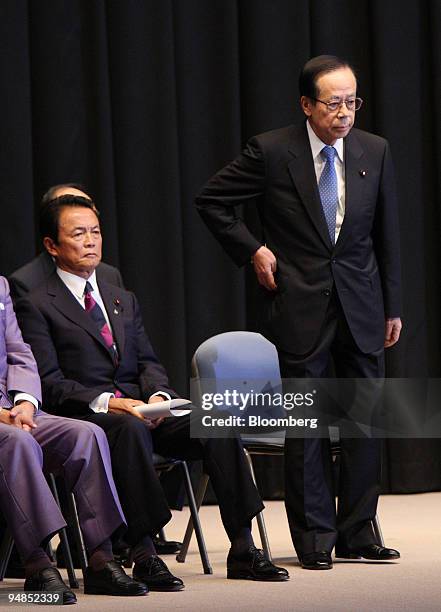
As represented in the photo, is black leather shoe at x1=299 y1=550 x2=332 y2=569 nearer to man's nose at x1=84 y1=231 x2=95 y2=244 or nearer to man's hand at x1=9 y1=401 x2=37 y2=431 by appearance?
man's hand at x1=9 y1=401 x2=37 y2=431

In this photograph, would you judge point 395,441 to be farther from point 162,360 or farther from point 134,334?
point 134,334

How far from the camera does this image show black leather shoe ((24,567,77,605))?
3105 mm

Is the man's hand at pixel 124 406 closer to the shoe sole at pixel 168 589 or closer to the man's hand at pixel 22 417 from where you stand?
the man's hand at pixel 22 417

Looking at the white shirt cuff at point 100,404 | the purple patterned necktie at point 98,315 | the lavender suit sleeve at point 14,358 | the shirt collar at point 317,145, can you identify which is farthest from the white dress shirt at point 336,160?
the lavender suit sleeve at point 14,358

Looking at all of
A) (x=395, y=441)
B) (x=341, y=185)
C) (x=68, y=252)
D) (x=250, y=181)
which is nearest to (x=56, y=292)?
(x=68, y=252)

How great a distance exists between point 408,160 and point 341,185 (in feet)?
7.28

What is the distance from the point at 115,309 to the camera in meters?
3.95

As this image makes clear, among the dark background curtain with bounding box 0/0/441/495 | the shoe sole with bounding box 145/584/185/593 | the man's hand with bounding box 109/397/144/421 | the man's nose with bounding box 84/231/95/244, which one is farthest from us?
the dark background curtain with bounding box 0/0/441/495

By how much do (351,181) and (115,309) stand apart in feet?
2.77

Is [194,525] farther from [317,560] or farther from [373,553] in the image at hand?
[373,553]

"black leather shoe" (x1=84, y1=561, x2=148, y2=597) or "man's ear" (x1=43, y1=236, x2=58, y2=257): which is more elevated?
"man's ear" (x1=43, y1=236, x2=58, y2=257)

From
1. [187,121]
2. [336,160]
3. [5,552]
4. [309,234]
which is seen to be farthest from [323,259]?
[187,121]

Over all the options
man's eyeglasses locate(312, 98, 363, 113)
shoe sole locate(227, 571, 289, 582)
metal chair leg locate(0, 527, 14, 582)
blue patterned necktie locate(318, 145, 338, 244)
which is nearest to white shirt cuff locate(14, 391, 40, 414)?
metal chair leg locate(0, 527, 14, 582)

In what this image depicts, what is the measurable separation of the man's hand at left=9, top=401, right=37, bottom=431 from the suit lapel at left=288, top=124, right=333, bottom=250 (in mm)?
1018
